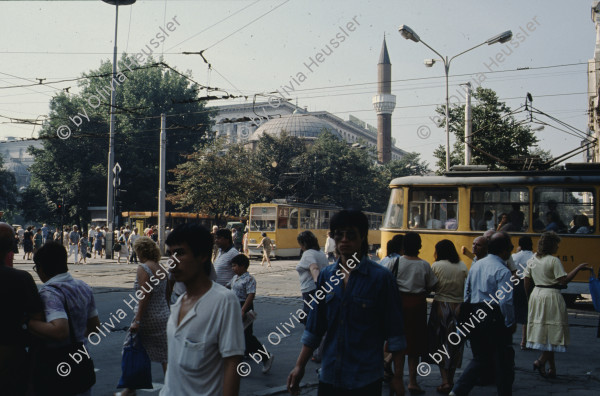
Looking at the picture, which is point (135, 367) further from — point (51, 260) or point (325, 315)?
point (325, 315)

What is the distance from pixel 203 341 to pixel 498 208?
12730 millimetres

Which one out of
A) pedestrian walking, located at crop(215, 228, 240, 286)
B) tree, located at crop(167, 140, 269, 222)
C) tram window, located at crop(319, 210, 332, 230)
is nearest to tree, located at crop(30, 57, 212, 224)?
tree, located at crop(167, 140, 269, 222)

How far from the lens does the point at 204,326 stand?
2676 mm

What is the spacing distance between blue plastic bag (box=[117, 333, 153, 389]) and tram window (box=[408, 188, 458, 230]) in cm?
1070

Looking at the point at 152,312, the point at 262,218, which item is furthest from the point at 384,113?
the point at 152,312

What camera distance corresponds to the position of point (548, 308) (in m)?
6.93

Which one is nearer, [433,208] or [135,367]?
[135,367]

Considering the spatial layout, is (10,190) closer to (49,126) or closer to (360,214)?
(49,126)

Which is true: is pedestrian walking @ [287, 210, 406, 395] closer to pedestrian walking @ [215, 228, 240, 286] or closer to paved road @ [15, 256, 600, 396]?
paved road @ [15, 256, 600, 396]

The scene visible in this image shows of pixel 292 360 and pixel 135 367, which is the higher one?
pixel 135 367

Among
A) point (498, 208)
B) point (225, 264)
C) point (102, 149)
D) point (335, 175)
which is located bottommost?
point (225, 264)

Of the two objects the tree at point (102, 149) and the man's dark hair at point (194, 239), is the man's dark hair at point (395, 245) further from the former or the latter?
the tree at point (102, 149)

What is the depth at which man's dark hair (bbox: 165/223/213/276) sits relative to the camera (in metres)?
2.82

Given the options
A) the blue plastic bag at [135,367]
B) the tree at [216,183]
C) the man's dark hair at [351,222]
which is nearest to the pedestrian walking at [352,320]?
the man's dark hair at [351,222]
